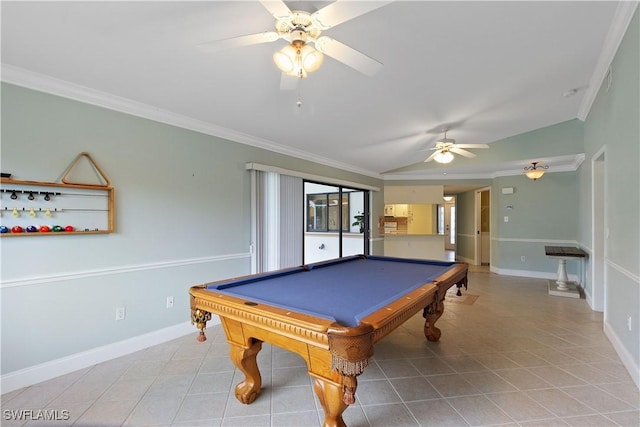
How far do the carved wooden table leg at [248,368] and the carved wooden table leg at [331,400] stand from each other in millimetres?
579

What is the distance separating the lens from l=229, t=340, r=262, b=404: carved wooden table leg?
1949 mm

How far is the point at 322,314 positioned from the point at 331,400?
414mm

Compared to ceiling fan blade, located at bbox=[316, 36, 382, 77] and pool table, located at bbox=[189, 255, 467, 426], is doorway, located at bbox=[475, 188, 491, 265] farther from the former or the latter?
ceiling fan blade, located at bbox=[316, 36, 382, 77]

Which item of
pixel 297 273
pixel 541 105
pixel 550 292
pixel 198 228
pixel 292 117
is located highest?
pixel 541 105

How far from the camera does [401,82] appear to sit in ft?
9.74

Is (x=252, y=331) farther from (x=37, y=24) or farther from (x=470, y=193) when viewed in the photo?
(x=470, y=193)

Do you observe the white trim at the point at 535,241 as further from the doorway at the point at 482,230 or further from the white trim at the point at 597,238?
the white trim at the point at 597,238

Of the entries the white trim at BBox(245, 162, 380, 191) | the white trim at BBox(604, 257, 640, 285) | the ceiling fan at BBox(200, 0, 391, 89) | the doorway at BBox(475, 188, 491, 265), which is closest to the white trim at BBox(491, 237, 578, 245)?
the doorway at BBox(475, 188, 491, 265)

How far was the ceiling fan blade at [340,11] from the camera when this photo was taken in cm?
136

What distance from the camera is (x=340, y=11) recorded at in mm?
1466

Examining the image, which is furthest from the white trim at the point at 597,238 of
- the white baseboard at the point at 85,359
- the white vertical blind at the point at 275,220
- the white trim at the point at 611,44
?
the white baseboard at the point at 85,359

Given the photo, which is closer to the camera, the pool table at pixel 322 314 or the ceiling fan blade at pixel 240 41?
the pool table at pixel 322 314

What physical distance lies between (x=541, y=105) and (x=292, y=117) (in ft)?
11.2

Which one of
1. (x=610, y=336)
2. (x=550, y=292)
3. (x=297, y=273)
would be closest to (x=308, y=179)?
(x=297, y=273)
